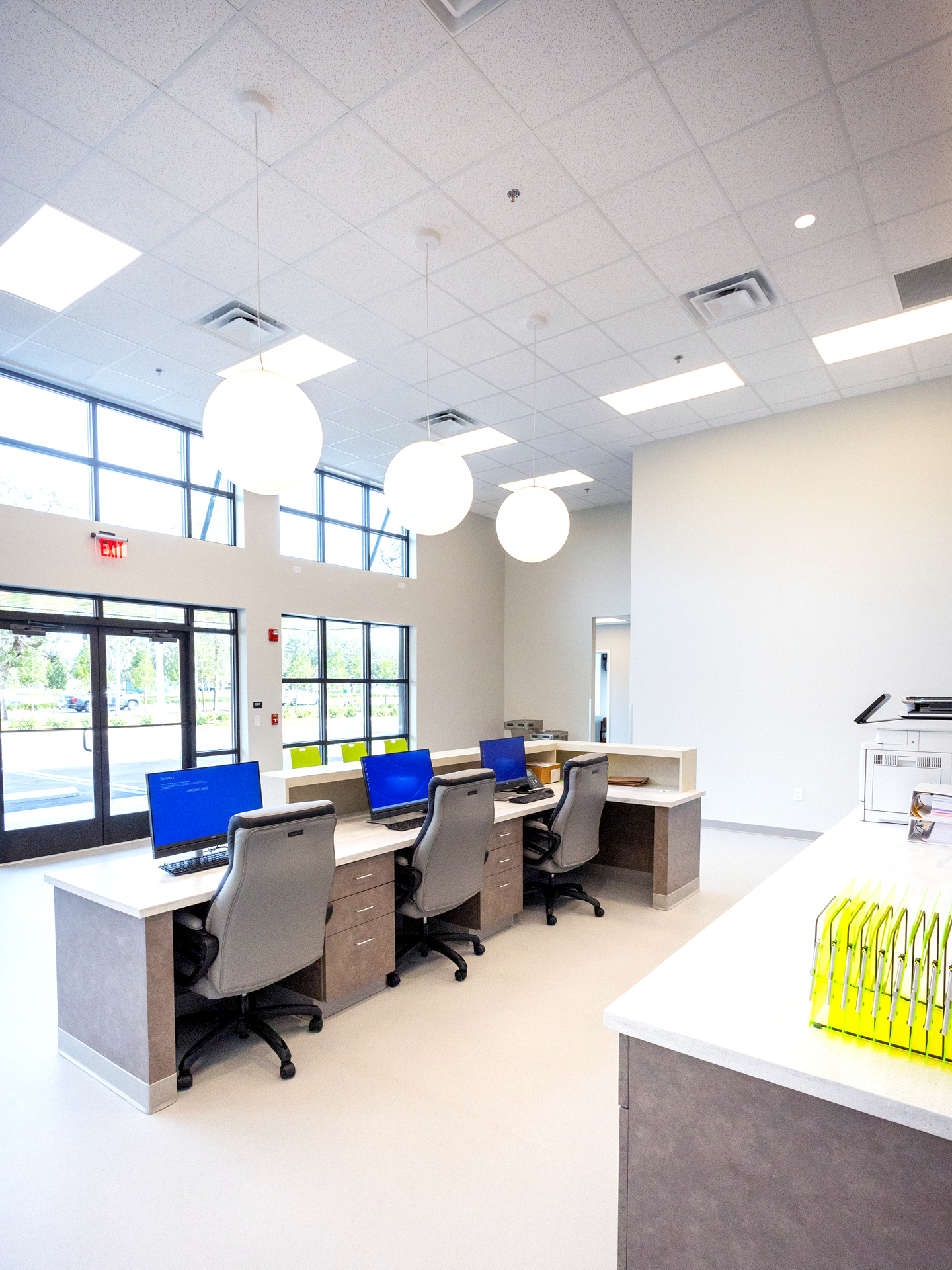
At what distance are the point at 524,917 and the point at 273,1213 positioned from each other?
102 inches

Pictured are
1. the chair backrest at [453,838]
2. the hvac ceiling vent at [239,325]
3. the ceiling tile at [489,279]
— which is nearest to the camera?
the chair backrest at [453,838]

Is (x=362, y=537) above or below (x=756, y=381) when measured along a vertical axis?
below

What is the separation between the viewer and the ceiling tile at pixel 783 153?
2980mm

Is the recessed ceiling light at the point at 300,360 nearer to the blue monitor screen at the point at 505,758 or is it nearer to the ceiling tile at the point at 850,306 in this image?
the blue monitor screen at the point at 505,758

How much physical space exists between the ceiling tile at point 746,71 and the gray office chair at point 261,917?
3.24 m

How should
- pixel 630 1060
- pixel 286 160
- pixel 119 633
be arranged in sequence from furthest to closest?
1. pixel 119 633
2. pixel 286 160
3. pixel 630 1060

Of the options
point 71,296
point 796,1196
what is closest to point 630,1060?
point 796,1196

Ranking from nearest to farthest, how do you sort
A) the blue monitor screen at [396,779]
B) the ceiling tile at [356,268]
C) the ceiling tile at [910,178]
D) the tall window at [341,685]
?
1. the ceiling tile at [910,178]
2. the blue monitor screen at [396,779]
3. the ceiling tile at [356,268]
4. the tall window at [341,685]

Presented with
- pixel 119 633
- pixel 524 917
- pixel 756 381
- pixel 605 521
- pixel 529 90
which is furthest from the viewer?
pixel 605 521

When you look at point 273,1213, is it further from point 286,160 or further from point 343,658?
point 343,658

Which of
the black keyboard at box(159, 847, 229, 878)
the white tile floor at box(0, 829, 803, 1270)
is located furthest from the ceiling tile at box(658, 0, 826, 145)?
the white tile floor at box(0, 829, 803, 1270)

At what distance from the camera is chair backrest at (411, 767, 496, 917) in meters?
3.30

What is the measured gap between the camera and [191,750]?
22.3 feet

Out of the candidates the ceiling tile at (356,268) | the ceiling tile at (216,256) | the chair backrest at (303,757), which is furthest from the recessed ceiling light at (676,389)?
Answer: the chair backrest at (303,757)
